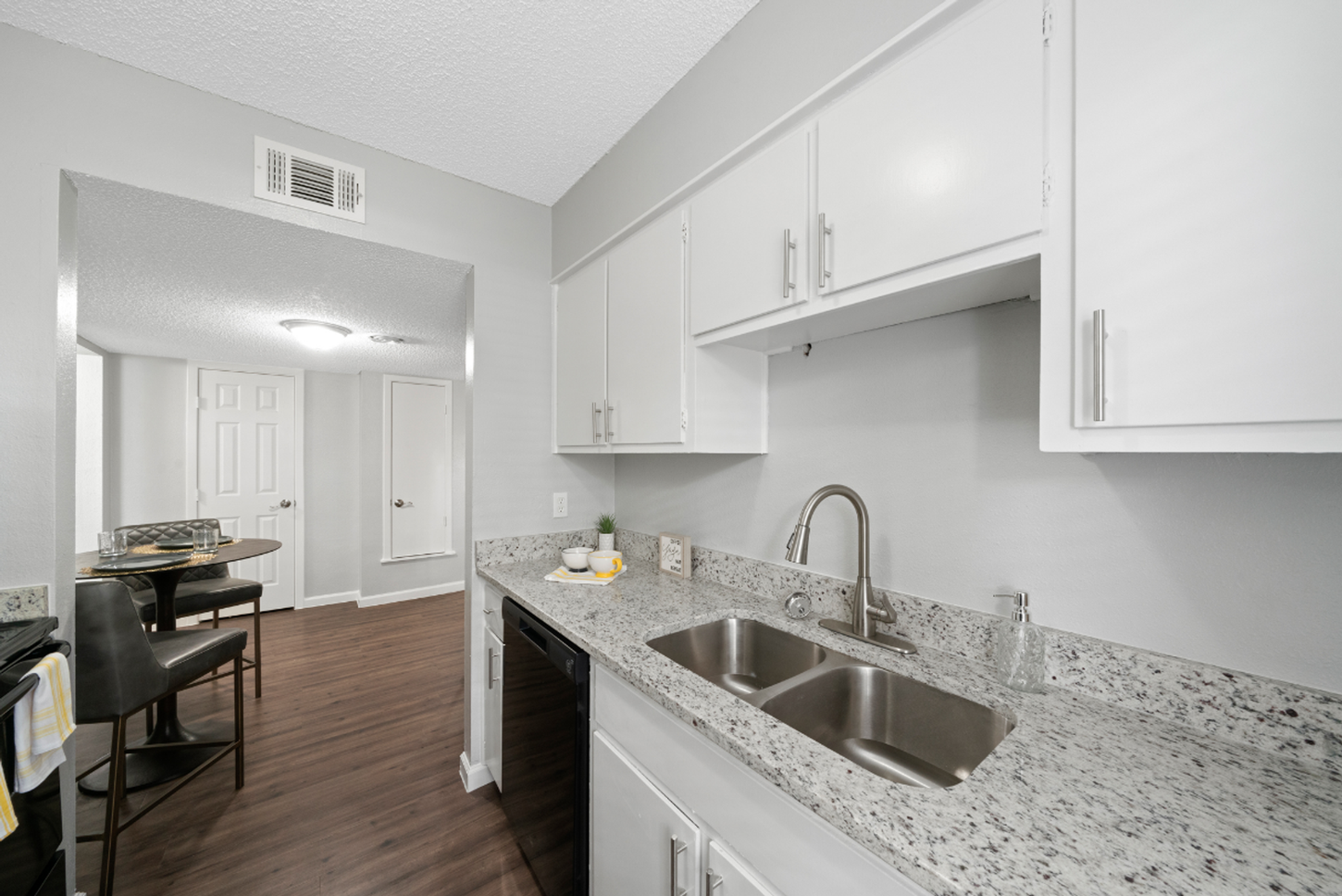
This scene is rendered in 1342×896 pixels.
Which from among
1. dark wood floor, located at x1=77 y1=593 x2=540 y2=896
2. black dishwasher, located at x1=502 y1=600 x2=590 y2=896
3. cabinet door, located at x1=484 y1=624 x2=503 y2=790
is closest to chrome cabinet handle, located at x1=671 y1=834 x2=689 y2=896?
black dishwasher, located at x1=502 y1=600 x2=590 y2=896

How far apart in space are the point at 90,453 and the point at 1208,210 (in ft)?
19.2

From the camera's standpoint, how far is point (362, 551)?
457cm

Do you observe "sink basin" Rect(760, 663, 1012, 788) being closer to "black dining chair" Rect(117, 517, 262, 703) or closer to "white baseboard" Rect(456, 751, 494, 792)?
"white baseboard" Rect(456, 751, 494, 792)

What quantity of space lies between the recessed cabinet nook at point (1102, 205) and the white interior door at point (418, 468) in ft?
14.5

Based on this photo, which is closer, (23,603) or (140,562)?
(23,603)

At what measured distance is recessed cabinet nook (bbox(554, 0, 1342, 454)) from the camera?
583 millimetres

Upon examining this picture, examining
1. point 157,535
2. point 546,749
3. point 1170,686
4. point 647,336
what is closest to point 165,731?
point 157,535

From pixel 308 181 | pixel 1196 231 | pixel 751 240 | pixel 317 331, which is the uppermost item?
pixel 308 181

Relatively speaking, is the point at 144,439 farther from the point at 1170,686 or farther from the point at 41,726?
the point at 1170,686

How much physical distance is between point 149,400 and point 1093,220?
19.0 feet

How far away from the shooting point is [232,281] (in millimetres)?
2213

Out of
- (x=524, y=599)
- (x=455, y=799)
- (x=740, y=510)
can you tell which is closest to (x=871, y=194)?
(x=740, y=510)

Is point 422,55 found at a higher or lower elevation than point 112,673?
higher

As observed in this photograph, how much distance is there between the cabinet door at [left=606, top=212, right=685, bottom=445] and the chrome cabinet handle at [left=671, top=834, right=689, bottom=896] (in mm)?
989
